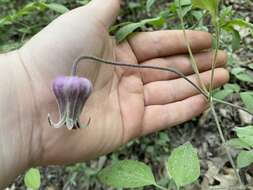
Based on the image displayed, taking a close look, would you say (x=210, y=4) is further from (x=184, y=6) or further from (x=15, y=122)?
(x=15, y=122)

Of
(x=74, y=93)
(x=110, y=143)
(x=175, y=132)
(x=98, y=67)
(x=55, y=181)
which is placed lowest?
(x=55, y=181)

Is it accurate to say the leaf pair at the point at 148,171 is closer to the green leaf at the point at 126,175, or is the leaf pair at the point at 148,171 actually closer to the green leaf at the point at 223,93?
the green leaf at the point at 126,175

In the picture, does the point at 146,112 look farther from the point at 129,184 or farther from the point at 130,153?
the point at 130,153

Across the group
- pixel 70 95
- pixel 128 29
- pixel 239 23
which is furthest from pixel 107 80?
pixel 239 23

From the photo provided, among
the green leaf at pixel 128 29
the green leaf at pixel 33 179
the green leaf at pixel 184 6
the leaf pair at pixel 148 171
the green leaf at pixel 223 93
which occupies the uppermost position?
the green leaf at pixel 184 6

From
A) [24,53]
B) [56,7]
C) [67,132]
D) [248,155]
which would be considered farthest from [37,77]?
[248,155]

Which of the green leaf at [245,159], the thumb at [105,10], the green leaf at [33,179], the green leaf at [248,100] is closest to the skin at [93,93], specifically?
the thumb at [105,10]

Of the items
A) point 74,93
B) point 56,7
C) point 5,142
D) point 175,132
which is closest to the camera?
point 74,93

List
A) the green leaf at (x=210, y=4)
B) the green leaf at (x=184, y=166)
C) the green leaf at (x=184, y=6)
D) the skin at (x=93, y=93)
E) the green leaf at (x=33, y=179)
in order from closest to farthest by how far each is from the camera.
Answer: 1. the green leaf at (x=184, y=166)
2. the green leaf at (x=210, y=4)
3. the skin at (x=93, y=93)
4. the green leaf at (x=184, y=6)
5. the green leaf at (x=33, y=179)
